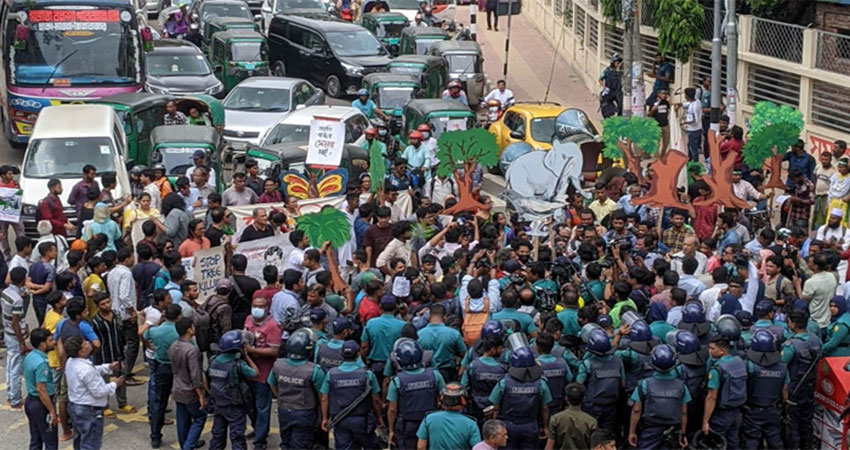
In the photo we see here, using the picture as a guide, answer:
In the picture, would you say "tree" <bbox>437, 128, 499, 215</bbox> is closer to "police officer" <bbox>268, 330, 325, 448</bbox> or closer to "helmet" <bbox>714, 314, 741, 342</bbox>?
"helmet" <bbox>714, 314, 741, 342</bbox>

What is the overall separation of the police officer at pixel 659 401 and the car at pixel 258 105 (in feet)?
47.3

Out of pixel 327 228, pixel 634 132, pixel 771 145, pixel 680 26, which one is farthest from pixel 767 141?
pixel 680 26

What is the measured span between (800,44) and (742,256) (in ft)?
37.4

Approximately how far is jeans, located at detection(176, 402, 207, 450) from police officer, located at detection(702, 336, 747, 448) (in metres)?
4.45

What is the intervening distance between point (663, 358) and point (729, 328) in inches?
31.3

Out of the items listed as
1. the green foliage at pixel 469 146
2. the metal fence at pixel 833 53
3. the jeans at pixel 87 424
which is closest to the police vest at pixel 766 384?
the jeans at pixel 87 424

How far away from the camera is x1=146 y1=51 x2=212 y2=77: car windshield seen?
27.5 meters

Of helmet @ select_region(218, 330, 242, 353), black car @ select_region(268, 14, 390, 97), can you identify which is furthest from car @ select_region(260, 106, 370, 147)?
helmet @ select_region(218, 330, 242, 353)

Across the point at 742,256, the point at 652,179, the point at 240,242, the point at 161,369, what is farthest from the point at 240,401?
the point at 652,179

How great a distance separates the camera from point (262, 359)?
11703 millimetres

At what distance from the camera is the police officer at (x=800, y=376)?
11242mm

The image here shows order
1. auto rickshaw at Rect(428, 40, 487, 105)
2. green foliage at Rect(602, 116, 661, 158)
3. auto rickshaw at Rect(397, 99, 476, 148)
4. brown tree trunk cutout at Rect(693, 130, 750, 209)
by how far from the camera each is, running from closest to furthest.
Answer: brown tree trunk cutout at Rect(693, 130, 750, 209) < green foliage at Rect(602, 116, 661, 158) < auto rickshaw at Rect(397, 99, 476, 148) < auto rickshaw at Rect(428, 40, 487, 105)

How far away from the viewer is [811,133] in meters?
22.2

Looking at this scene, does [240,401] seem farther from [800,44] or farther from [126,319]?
[800,44]
